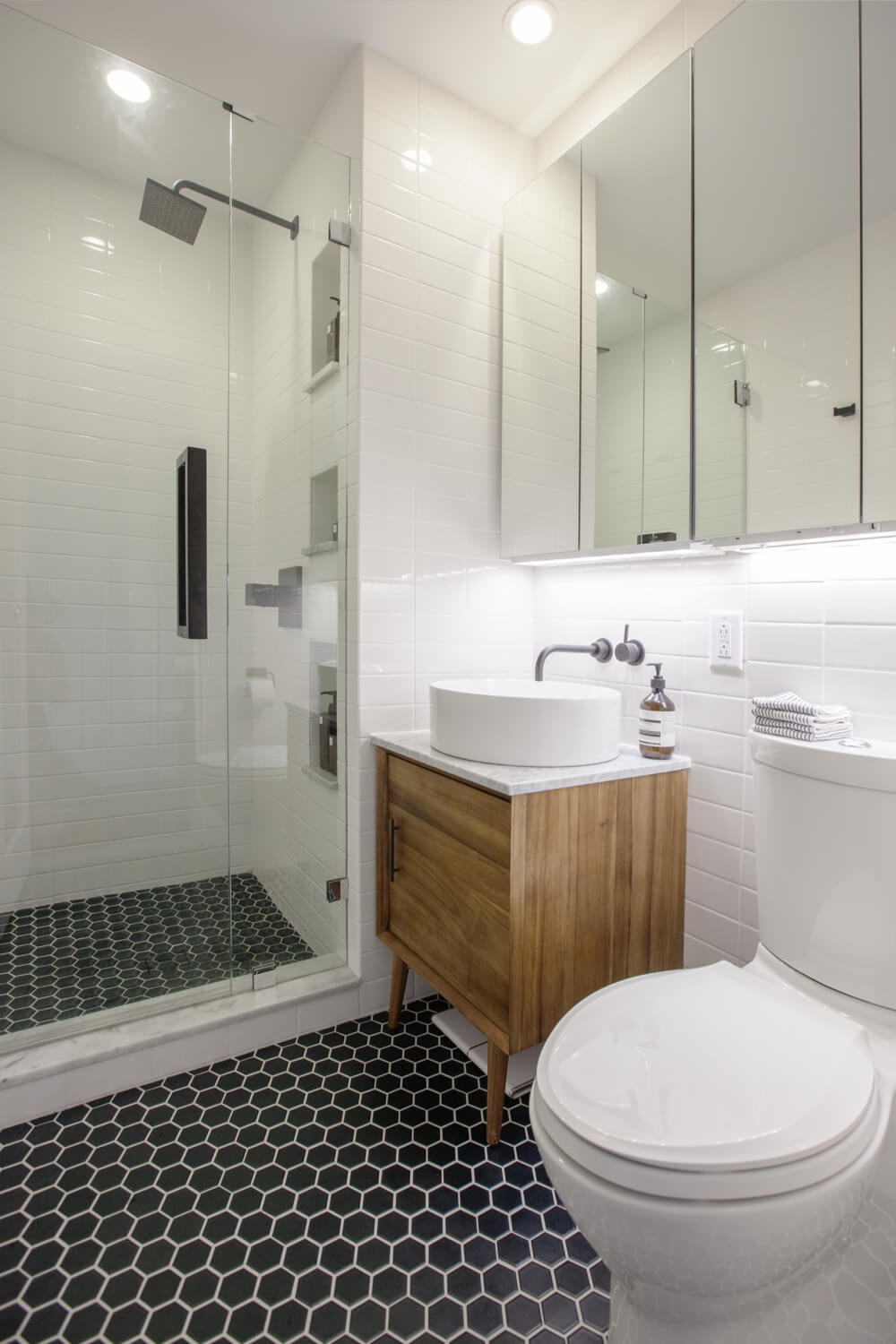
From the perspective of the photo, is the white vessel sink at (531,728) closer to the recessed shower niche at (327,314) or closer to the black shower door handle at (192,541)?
the black shower door handle at (192,541)

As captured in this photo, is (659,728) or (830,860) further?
(659,728)

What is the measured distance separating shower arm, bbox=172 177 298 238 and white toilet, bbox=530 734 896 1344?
173cm

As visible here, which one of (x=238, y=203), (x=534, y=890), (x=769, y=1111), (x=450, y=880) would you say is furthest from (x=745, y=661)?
(x=238, y=203)

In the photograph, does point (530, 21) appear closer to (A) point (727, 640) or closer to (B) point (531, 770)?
(A) point (727, 640)

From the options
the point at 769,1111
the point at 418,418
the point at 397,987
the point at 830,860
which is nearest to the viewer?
the point at 769,1111

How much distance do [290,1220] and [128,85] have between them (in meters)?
2.37

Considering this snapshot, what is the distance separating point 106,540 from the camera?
1.61 meters

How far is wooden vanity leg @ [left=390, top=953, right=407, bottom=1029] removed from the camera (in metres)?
1.71

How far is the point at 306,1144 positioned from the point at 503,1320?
0.50 meters

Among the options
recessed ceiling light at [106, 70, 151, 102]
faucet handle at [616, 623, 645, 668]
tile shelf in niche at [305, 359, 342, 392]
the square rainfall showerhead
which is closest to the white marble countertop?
faucet handle at [616, 623, 645, 668]

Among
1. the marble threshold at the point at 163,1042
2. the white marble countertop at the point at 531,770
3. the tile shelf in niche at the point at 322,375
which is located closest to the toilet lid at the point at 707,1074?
the white marble countertop at the point at 531,770

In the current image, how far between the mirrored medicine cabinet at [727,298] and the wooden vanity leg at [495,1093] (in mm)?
1130

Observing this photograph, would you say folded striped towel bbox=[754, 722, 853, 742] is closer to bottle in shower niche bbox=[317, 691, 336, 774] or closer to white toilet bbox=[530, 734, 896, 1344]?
white toilet bbox=[530, 734, 896, 1344]

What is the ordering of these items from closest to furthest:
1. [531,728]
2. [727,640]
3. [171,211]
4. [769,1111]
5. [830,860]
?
[769,1111] < [830,860] < [531,728] < [727,640] < [171,211]
